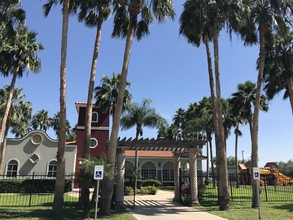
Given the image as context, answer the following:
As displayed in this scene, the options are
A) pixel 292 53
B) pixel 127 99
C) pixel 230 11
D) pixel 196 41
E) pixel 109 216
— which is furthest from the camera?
pixel 127 99

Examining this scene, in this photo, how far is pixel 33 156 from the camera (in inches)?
1259

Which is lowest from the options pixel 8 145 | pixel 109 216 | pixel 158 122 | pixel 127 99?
pixel 109 216

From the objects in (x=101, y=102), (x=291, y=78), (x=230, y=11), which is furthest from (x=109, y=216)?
(x=101, y=102)

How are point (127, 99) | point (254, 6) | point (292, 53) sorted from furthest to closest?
point (127, 99) → point (292, 53) → point (254, 6)

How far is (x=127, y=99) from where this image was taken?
34.1 metres

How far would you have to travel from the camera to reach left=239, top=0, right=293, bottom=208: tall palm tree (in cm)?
1798

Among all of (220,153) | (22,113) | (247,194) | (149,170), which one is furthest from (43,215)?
(149,170)

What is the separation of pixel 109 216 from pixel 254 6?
15.0 metres

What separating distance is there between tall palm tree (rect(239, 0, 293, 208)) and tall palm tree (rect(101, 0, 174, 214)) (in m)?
5.04

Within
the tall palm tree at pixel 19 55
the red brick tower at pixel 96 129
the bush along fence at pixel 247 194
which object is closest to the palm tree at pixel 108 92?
the red brick tower at pixel 96 129

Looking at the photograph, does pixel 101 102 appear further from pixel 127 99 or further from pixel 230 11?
pixel 230 11

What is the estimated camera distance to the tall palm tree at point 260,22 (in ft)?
59.0

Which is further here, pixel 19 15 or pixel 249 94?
pixel 249 94

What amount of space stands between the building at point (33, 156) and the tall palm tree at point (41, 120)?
75.6ft
